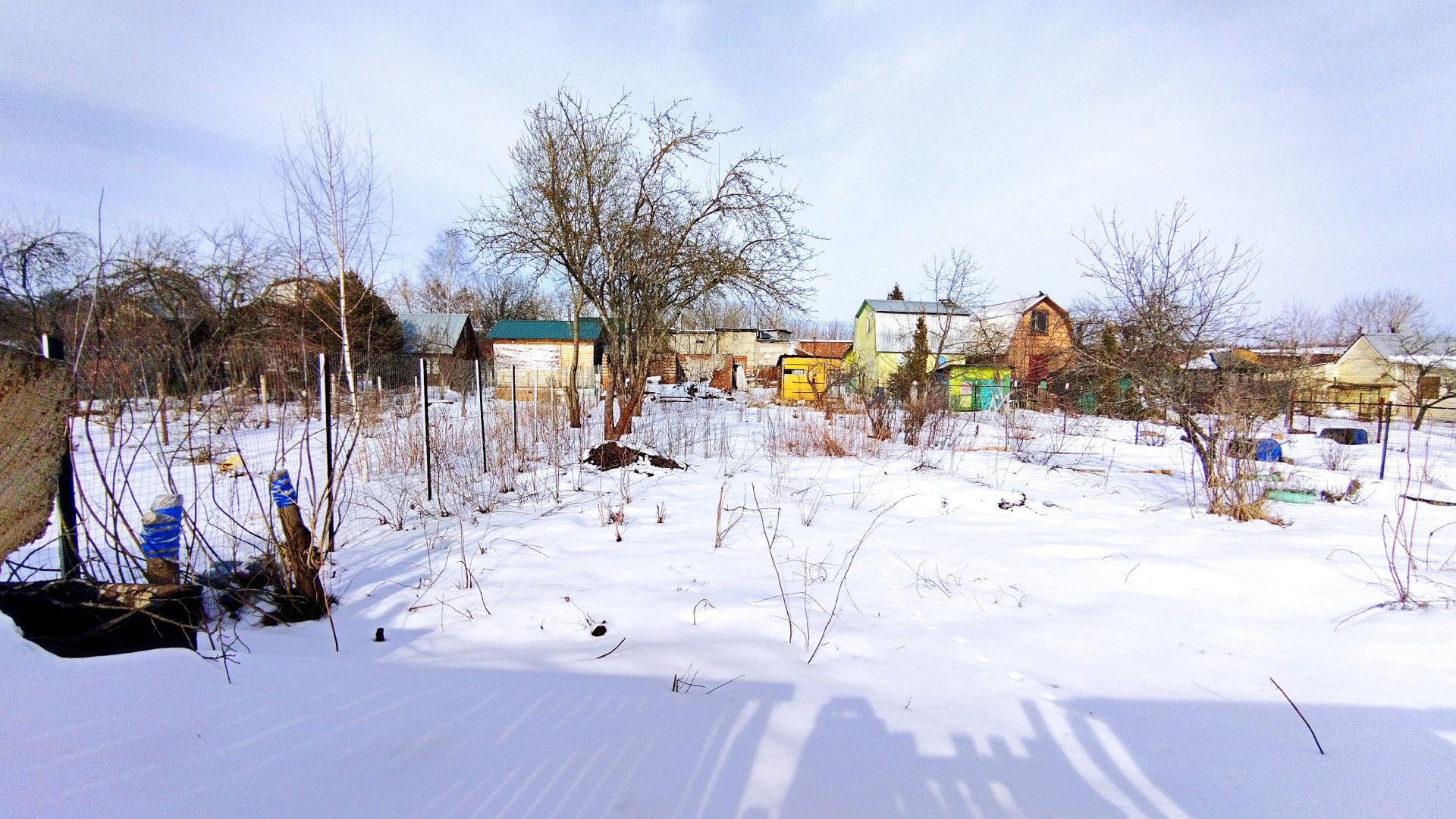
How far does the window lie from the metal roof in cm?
2854

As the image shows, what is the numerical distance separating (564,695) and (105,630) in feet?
6.05

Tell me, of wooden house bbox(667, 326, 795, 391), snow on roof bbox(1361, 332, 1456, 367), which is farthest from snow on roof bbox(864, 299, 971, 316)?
snow on roof bbox(1361, 332, 1456, 367)

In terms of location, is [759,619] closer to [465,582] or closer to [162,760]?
[465,582]

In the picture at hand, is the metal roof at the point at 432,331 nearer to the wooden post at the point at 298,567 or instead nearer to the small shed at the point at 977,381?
the small shed at the point at 977,381

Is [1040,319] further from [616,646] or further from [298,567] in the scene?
[298,567]

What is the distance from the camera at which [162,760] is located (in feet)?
4.90

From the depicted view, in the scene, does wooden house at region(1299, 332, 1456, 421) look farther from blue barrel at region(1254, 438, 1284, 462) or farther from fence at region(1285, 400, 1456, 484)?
blue barrel at region(1254, 438, 1284, 462)

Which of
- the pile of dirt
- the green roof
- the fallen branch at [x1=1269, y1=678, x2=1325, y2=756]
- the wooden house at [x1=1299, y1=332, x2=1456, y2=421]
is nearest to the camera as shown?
the fallen branch at [x1=1269, y1=678, x2=1325, y2=756]

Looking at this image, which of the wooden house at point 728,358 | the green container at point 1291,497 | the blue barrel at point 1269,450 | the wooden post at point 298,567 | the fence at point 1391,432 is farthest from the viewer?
the wooden house at point 728,358

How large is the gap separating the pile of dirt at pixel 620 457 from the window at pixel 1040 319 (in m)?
25.0

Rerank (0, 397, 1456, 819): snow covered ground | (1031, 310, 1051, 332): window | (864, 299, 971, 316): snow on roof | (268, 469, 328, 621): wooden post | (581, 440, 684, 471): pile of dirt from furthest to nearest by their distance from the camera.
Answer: (864, 299, 971, 316): snow on roof → (1031, 310, 1051, 332): window → (581, 440, 684, 471): pile of dirt → (268, 469, 328, 621): wooden post → (0, 397, 1456, 819): snow covered ground

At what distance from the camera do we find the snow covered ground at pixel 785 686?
150 centimetres

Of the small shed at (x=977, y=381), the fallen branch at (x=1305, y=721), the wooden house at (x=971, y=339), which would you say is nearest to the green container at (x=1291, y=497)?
the fallen branch at (x=1305, y=721)

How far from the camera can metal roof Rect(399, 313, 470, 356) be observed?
2562 cm
